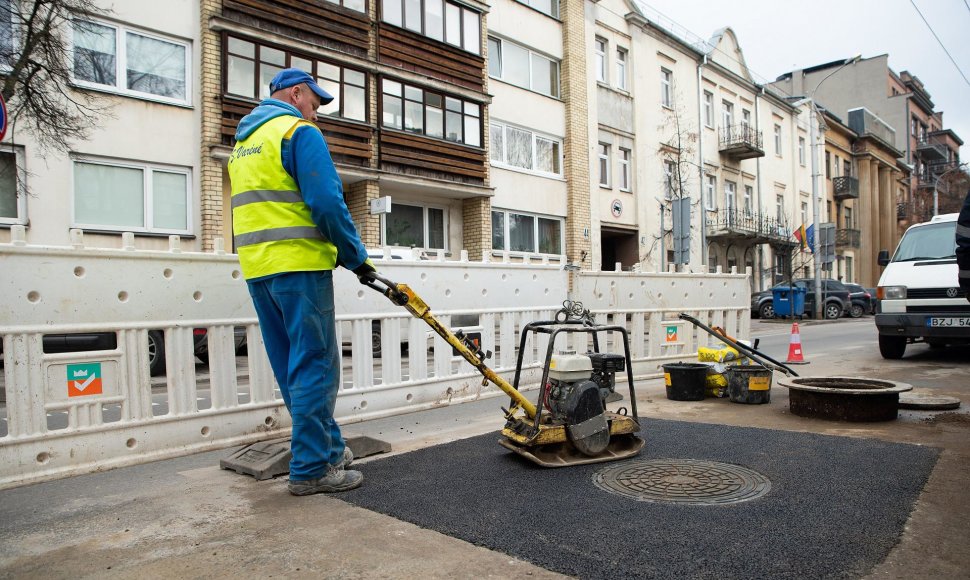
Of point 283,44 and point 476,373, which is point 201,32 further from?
point 476,373

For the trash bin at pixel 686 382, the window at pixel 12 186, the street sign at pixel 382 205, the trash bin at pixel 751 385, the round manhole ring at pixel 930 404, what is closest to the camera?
the round manhole ring at pixel 930 404

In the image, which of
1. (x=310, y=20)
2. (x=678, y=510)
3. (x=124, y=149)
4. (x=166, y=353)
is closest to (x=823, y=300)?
(x=310, y=20)

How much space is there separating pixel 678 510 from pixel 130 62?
14.1 metres

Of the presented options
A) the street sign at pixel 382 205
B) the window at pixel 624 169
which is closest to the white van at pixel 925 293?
the street sign at pixel 382 205

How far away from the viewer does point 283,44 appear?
601 inches

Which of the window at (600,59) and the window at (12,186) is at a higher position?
the window at (600,59)

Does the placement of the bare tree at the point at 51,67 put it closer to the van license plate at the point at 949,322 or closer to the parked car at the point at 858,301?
the van license plate at the point at 949,322

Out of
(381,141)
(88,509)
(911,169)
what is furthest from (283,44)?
(911,169)

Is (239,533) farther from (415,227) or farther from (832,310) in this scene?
(832,310)

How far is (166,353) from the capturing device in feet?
15.3

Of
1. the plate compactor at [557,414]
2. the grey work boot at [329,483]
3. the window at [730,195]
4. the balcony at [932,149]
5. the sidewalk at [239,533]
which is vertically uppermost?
the balcony at [932,149]

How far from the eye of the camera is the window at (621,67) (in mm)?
25188

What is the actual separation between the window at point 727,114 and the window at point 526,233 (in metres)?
14.1

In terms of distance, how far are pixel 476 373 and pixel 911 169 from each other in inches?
2485
